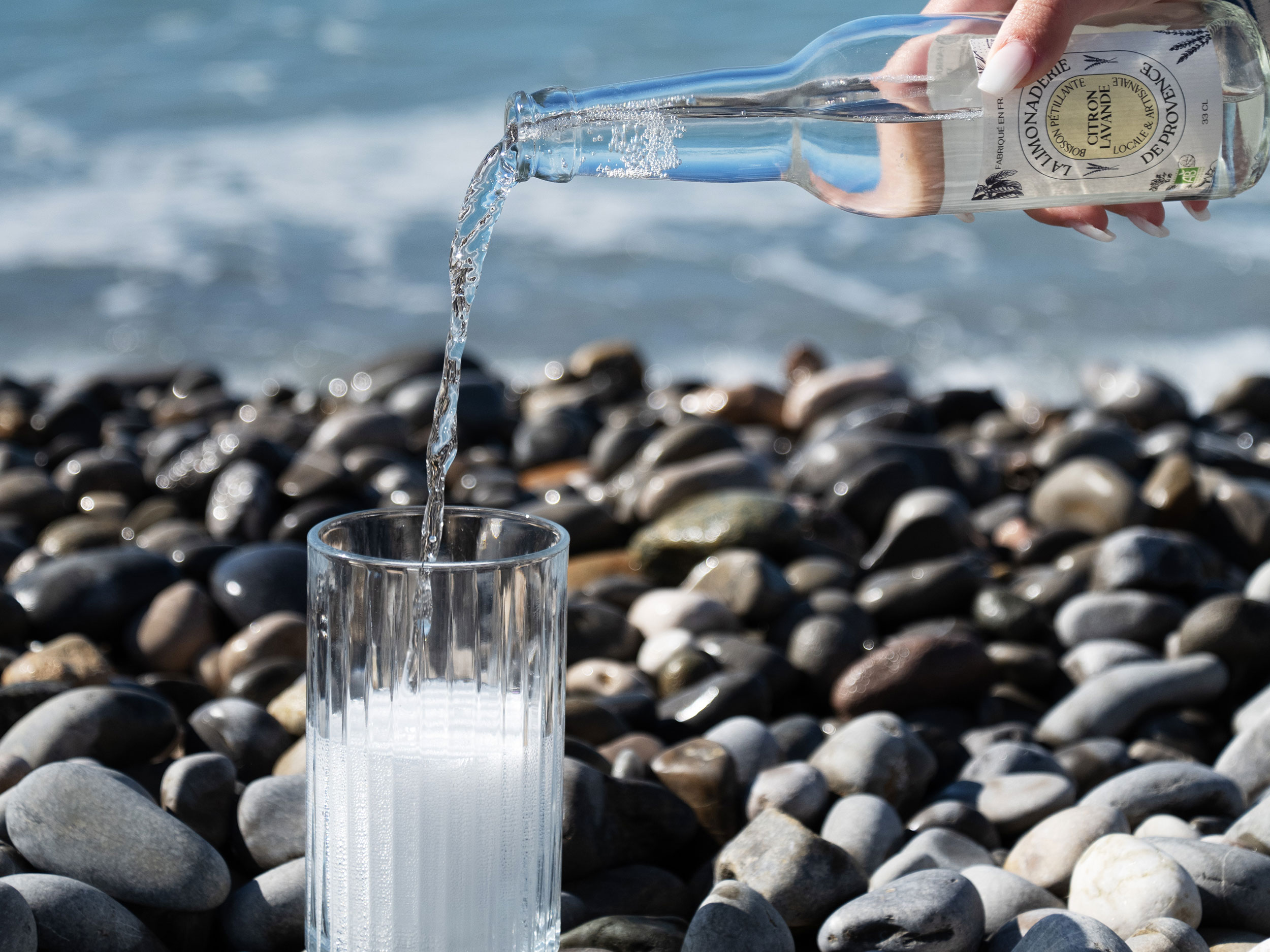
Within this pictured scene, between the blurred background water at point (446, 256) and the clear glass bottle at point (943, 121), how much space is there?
5.08m

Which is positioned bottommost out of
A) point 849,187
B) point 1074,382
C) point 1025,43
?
point 1074,382

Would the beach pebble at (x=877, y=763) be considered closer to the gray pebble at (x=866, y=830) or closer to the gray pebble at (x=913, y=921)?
the gray pebble at (x=866, y=830)

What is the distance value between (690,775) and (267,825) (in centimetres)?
70

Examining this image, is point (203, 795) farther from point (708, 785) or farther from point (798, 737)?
point (798, 737)

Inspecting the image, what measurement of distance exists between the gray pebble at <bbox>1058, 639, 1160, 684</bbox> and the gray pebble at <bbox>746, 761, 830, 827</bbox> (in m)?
0.99

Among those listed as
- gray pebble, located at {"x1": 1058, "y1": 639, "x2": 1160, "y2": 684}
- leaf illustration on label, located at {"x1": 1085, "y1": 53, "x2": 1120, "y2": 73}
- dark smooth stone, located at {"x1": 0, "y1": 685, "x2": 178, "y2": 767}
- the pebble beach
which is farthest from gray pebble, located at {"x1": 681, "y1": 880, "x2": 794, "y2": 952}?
gray pebble, located at {"x1": 1058, "y1": 639, "x2": 1160, "y2": 684}

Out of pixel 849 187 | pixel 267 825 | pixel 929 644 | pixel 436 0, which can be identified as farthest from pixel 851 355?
pixel 436 0

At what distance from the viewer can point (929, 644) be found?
9.34 ft

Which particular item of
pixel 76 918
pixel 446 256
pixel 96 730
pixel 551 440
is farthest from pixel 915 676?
pixel 446 256

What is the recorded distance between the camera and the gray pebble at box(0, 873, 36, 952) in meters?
1.54

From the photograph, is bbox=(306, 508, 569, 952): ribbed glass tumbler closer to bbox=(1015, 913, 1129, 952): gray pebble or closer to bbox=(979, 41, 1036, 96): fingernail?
bbox=(1015, 913, 1129, 952): gray pebble

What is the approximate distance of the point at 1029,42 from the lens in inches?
72.0

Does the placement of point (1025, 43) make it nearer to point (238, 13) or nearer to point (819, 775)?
point (819, 775)

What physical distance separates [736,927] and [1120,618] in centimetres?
181
